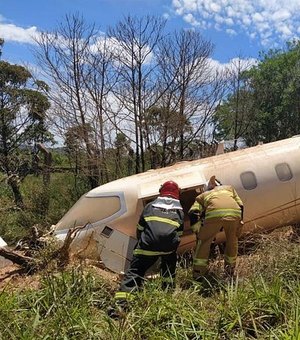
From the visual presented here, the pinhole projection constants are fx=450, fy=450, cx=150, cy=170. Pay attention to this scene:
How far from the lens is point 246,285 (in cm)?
523

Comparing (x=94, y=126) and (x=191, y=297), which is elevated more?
(x=94, y=126)

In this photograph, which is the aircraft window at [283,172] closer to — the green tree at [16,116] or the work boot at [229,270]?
the work boot at [229,270]

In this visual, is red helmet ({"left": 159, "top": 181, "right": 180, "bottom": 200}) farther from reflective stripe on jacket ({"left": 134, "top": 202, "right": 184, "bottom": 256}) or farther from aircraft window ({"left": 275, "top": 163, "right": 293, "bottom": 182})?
aircraft window ({"left": 275, "top": 163, "right": 293, "bottom": 182})

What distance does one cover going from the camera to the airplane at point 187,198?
26.3 feet

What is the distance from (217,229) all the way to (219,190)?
0.62 m

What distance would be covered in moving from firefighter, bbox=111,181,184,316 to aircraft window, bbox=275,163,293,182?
341 centimetres

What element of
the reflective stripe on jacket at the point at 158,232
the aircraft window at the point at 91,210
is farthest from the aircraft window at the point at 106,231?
the reflective stripe on jacket at the point at 158,232

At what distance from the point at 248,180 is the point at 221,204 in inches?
89.7

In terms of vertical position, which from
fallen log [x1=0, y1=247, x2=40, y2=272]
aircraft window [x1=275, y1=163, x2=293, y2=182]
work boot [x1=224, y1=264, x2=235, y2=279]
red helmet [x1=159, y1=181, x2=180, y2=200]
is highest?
red helmet [x1=159, y1=181, x2=180, y2=200]

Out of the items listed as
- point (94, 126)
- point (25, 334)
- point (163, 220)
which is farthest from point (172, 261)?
point (94, 126)

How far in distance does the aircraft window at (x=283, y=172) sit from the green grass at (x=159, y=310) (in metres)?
3.35

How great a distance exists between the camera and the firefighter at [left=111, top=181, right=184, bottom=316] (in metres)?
5.96

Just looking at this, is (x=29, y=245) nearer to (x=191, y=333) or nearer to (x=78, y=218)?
(x=78, y=218)

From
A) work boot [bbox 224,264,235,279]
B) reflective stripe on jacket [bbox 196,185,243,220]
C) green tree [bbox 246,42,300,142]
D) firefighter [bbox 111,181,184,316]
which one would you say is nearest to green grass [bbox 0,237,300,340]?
firefighter [bbox 111,181,184,316]
